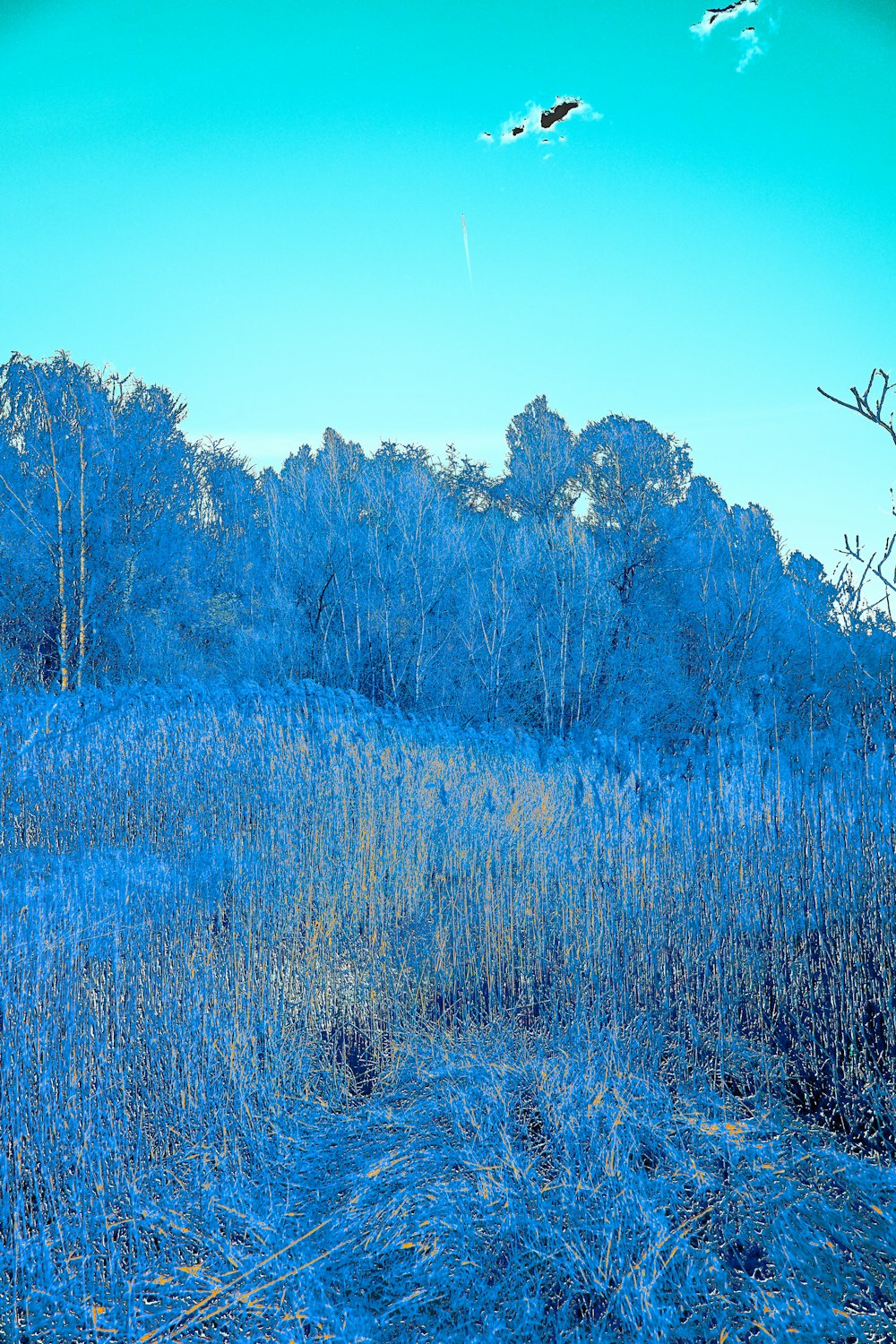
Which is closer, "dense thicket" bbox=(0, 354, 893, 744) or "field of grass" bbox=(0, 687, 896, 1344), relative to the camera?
"field of grass" bbox=(0, 687, 896, 1344)

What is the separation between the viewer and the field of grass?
6.61 ft

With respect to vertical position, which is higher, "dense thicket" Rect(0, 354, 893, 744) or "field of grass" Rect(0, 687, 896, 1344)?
"dense thicket" Rect(0, 354, 893, 744)

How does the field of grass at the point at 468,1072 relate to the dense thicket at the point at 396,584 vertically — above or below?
below

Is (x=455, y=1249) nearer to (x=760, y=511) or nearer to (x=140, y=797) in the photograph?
(x=140, y=797)

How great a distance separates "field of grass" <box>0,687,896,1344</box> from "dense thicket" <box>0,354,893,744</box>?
37.3 feet

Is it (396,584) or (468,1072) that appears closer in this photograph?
(468,1072)

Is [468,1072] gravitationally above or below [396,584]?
below

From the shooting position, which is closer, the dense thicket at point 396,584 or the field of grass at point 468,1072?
the field of grass at point 468,1072

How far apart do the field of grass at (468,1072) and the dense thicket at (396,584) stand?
11.4m

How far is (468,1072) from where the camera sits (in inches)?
118

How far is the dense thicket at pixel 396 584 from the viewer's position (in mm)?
15727

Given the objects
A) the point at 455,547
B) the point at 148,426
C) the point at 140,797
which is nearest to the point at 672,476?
the point at 455,547

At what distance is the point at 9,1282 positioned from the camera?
2066 millimetres

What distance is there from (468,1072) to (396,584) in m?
16.5
